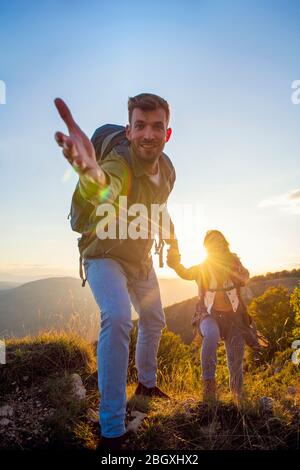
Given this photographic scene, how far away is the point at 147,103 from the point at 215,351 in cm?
315

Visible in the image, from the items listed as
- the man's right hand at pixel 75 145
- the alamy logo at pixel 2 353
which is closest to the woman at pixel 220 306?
the alamy logo at pixel 2 353

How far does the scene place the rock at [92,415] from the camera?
3.49m

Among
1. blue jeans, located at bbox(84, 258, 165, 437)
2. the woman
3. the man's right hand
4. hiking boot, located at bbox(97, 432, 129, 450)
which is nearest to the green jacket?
blue jeans, located at bbox(84, 258, 165, 437)

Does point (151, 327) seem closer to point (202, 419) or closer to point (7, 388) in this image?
point (202, 419)

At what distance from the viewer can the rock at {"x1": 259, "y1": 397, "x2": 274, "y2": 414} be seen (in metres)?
3.25

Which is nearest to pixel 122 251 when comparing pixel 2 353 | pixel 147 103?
pixel 147 103

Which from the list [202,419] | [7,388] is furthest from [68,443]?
[7,388]

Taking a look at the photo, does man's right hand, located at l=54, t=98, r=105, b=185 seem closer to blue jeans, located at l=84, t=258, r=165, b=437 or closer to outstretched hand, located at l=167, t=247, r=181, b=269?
blue jeans, located at l=84, t=258, r=165, b=437

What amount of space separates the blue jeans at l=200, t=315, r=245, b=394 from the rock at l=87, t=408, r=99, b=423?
55.5 inches

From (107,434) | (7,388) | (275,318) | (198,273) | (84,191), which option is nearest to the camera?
(84,191)

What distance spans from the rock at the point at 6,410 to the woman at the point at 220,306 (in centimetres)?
230

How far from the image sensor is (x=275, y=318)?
63.4 ft

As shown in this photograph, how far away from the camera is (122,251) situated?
3.49 meters
